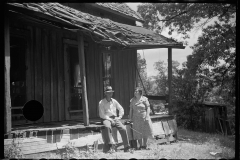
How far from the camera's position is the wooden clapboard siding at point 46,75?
8.30 meters

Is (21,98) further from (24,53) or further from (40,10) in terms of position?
(40,10)

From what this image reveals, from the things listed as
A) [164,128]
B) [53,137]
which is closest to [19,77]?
[53,137]

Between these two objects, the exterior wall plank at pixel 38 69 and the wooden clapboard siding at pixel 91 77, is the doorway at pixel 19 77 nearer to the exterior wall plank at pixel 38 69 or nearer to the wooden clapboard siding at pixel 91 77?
the exterior wall plank at pixel 38 69

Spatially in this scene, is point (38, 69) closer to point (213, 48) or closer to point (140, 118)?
point (140, 118)

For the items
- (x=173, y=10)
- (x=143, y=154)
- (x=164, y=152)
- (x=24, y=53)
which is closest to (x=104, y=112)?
(x=143, y=154)

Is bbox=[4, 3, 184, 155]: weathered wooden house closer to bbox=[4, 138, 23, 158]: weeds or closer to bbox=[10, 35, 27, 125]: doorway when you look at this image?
bbox=[10, 35, 27, 125]: doorway

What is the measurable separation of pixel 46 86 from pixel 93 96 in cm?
224

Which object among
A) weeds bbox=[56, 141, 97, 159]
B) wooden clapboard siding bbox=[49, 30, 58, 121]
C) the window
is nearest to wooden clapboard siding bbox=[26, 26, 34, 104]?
wooden clapboard siding bbox=[49, 30, 58, 121]

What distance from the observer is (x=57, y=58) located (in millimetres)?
8797

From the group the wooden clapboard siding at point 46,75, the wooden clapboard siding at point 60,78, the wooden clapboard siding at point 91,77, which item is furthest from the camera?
the wooden clapboard siding at point 91,77

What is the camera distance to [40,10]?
650 cm

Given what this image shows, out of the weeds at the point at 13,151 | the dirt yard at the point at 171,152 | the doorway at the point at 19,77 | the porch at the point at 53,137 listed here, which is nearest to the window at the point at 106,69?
the porch at the point at 53,137

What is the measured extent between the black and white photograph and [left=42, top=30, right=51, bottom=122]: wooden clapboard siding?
0.03 m

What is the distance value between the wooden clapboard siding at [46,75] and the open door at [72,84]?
74cm
